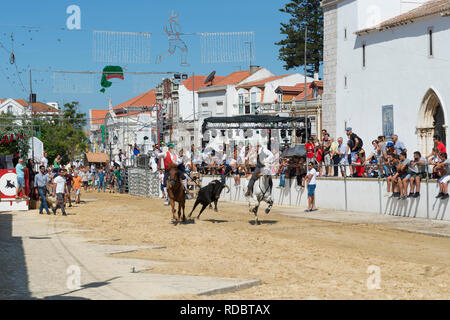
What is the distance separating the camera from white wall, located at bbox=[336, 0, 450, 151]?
3481 cm

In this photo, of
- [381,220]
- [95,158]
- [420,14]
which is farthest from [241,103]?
[381,220]

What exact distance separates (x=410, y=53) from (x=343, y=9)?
344 inches

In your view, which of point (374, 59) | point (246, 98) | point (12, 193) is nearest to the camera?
point (12, 193)

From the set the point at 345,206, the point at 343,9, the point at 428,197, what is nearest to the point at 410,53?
the point at 343,9

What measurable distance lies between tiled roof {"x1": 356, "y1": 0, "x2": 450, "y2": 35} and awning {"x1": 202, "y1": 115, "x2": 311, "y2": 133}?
7537 millimetres

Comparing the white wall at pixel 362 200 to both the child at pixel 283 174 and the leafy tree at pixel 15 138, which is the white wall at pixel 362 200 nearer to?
the child at pixel 283 174

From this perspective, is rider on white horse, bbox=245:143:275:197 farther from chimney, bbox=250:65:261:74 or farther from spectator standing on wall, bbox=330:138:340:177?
chimney, bbox=250:65:261:74

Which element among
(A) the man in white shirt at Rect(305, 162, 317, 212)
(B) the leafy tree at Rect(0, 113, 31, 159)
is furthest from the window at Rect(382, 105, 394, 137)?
(B) the leafy tree at Rect(0, 113, 31, 159)

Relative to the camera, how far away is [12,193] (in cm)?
2883

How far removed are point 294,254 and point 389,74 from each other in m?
26.6

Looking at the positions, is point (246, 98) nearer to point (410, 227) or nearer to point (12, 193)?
point (12, 193)

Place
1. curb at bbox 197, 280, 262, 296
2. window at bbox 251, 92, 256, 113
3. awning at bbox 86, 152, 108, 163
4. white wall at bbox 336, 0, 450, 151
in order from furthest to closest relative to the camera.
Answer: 1. awning at bbox 86, 152, 108, 163
2. window at bbox 251, 92, 256, 113
3. white wall at bbox 336, 0, 450, 151
4. curb at bbox 197, 280, 262, 296

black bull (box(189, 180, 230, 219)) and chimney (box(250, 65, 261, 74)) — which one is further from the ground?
chimney (box(250, 65, 261, 74))

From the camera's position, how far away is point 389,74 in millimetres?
38781
